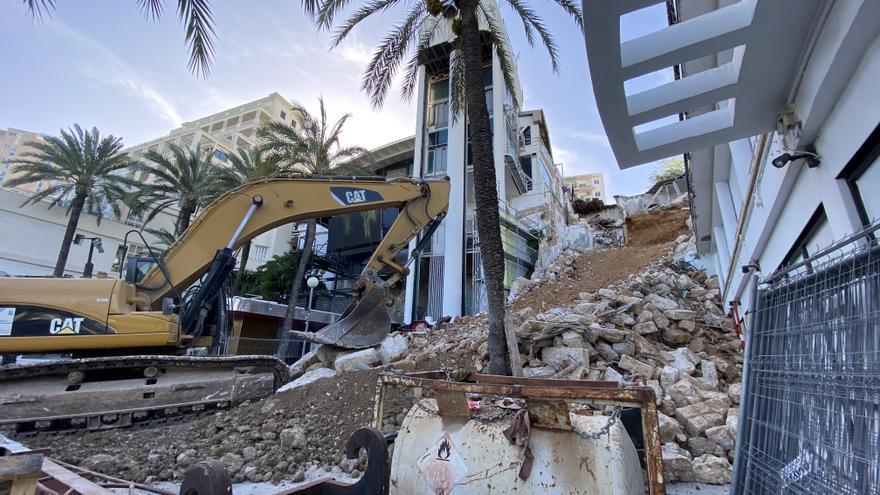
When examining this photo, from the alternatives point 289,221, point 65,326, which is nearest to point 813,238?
point 289,221

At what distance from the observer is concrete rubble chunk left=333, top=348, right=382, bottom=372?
24.3 ft

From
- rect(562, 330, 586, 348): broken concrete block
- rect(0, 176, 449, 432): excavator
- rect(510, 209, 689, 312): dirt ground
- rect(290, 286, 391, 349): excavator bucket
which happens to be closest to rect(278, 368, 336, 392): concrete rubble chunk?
rect(0, 176, 449, 432): excavator

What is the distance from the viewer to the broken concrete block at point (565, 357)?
19.7 ft

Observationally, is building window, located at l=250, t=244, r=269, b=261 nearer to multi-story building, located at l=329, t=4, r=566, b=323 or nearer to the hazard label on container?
multi-story building, located at l=329, t=4, r=566, b=323

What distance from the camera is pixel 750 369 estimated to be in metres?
2.49

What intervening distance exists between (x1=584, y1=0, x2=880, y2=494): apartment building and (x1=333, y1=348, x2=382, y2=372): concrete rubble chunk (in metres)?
5.32

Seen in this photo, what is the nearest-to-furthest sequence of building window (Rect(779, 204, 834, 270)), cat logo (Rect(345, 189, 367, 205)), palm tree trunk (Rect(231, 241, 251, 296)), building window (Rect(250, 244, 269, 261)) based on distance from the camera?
building window (Rect(779, 204, 834, 270))
cat logo (Rect(345, 189, 367, 205))
palm tree trunk (Rect(231, 241, 251, 296))
building window (Rect(250, 244, 269, 261))

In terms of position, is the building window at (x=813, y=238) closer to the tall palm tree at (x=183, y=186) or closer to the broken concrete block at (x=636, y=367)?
the broken concrete block at (x=636, y=367)

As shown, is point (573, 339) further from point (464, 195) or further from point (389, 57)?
point (464, 195)

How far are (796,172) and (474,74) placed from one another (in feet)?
16.8

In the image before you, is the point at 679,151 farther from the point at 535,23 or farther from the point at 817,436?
the point at 535,23

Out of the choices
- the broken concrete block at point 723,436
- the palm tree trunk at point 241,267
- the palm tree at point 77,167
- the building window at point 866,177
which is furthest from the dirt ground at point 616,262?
the palm tree at point 77,167

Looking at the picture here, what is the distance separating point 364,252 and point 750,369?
23.7 metres

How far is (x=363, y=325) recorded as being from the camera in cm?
808
